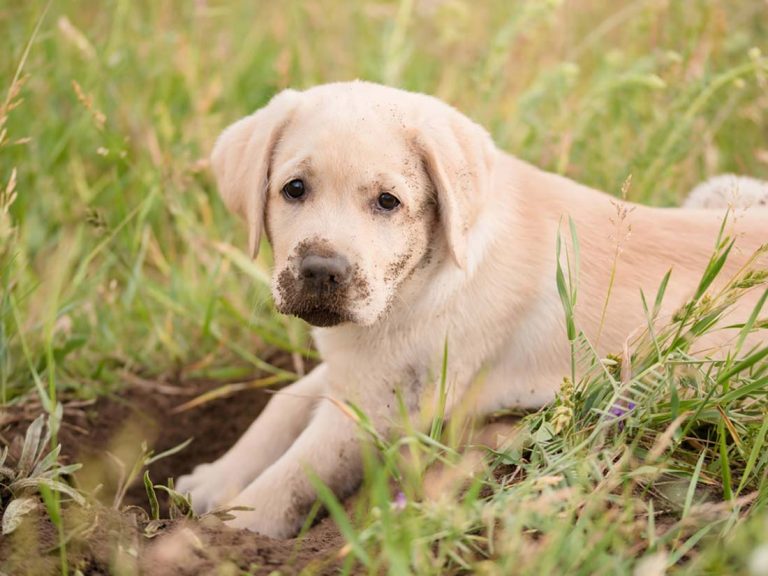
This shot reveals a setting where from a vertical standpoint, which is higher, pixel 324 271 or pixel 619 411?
pixel 324 271

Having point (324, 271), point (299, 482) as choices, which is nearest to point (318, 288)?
point (324, 271)

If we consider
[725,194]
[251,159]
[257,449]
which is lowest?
[257,449]

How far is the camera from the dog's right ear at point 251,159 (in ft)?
10.4

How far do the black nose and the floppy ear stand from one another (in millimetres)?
408

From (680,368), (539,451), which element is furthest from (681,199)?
(539,451)

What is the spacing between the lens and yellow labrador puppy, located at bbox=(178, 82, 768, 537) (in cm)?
295

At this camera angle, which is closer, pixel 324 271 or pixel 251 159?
pixel 324 271

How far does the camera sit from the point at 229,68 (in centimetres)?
621

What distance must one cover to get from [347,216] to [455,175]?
39 centimetres

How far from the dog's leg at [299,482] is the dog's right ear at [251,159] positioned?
0.70m

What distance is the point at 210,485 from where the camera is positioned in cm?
364

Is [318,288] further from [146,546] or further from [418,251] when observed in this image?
[146,546]

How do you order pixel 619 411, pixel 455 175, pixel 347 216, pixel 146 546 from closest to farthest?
pixel 146 546
pixel 619 411
pixel 347 216
pixel 455 175

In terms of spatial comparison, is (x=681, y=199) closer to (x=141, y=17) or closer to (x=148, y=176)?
(x=148, y=176)
